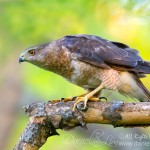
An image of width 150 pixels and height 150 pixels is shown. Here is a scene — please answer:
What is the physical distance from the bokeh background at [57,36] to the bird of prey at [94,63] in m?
1.47

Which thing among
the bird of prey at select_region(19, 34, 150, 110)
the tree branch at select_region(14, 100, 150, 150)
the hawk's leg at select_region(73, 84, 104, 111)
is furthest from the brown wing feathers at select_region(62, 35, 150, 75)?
the tree branch at select_region(14, 100, 150, 150)

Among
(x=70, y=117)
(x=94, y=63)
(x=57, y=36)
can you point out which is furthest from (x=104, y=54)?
(x=57, y=36)

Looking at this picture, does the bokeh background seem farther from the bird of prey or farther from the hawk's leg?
the hawk's leg

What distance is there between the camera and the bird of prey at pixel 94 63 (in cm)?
523

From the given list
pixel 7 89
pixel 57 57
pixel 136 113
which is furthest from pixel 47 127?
pixel 7 89

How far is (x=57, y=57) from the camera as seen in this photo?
5355 millimetres

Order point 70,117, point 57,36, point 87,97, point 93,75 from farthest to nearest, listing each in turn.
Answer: point 57,36
point 93,75
point 87,97
point 70,117

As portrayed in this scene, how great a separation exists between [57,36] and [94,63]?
3.16 metres

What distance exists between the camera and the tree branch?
13.7ft

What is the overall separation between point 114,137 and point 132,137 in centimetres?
51

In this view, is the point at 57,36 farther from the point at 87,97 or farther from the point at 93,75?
the point at 87,97

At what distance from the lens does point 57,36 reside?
8359 mm

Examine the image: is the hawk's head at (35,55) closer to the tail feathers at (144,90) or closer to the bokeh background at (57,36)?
the tail feathers at (144,90)

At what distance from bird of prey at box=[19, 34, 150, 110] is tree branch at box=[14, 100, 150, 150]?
0.80 m
